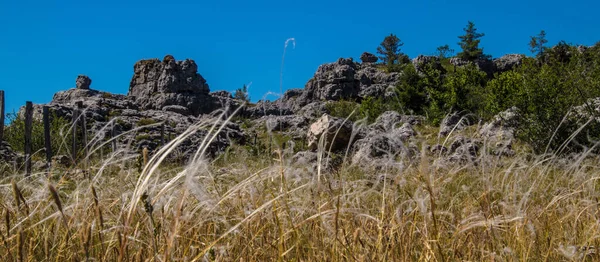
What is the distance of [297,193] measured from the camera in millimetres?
3537

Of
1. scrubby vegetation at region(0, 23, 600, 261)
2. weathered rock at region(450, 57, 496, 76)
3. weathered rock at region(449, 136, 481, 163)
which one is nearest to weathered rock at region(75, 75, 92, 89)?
scrubby vegetation at region(0, 23, 600, 261)

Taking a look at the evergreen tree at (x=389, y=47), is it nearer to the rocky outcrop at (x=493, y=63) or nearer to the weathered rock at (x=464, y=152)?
the rocky outcrop at (x=493, y=63)

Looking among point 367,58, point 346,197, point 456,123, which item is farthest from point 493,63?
point 346,197

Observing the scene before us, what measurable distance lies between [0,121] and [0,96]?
72 cm

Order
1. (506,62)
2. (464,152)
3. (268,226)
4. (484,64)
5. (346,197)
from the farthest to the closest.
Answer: (506,62)
(484,64)
(464,152)
(346,197)
(268,226)

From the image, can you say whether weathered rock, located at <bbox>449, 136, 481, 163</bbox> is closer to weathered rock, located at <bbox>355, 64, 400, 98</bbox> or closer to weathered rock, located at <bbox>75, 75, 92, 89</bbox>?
weathered rock, located at <bbox>355, 64, 400, 98</bbox>

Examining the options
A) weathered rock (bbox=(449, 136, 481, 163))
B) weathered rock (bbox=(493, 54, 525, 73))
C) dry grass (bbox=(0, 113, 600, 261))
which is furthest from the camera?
weathered rock (bbox=(493, 54, 525, 73))

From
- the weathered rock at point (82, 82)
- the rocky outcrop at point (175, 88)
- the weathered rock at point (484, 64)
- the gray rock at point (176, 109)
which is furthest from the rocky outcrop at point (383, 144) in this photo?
the weathered rock at point (484, 64)

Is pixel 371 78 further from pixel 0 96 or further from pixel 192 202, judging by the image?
pixel 192 202

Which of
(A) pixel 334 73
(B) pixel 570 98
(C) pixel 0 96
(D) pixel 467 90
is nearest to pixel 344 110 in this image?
(D) pixel 467 90

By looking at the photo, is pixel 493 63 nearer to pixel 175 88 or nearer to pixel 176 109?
pixel 175 88

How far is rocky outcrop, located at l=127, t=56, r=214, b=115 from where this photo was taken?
5101cm

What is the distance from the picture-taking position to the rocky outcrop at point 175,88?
5101cm

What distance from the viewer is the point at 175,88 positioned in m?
52.2
